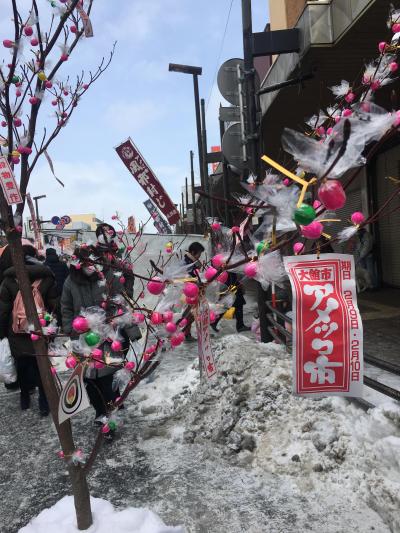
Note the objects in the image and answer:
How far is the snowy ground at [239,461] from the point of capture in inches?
111

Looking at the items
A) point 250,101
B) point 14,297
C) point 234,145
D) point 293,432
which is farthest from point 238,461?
point 250,101

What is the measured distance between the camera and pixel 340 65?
280 inches

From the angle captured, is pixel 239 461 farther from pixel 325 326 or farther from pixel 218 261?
pixel 218 261

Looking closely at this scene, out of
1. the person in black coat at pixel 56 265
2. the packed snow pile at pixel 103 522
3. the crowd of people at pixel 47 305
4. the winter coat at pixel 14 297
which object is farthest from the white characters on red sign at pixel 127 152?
the packed snow pile at pixel 103 522

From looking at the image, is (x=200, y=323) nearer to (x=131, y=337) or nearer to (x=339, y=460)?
(x=339, y=460)

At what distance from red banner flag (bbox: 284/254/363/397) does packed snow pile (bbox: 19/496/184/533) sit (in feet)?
4.12

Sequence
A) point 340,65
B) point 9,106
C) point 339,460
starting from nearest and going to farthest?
point 9,106
point 339,460
point 340,65

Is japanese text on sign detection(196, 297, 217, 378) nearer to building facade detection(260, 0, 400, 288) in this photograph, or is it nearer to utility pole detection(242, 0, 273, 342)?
building facade detection(260, 0, 400, 288)

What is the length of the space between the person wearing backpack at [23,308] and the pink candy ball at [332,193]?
4.08 m

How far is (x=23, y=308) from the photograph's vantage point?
4.80 meters

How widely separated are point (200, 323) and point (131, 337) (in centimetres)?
246

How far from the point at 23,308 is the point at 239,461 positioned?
9.29 feet

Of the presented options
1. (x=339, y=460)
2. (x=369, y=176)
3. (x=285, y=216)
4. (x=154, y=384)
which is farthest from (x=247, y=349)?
(x=369, y=176)

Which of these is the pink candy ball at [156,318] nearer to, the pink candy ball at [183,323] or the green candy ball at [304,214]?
the pink candy ball at [183,323]
